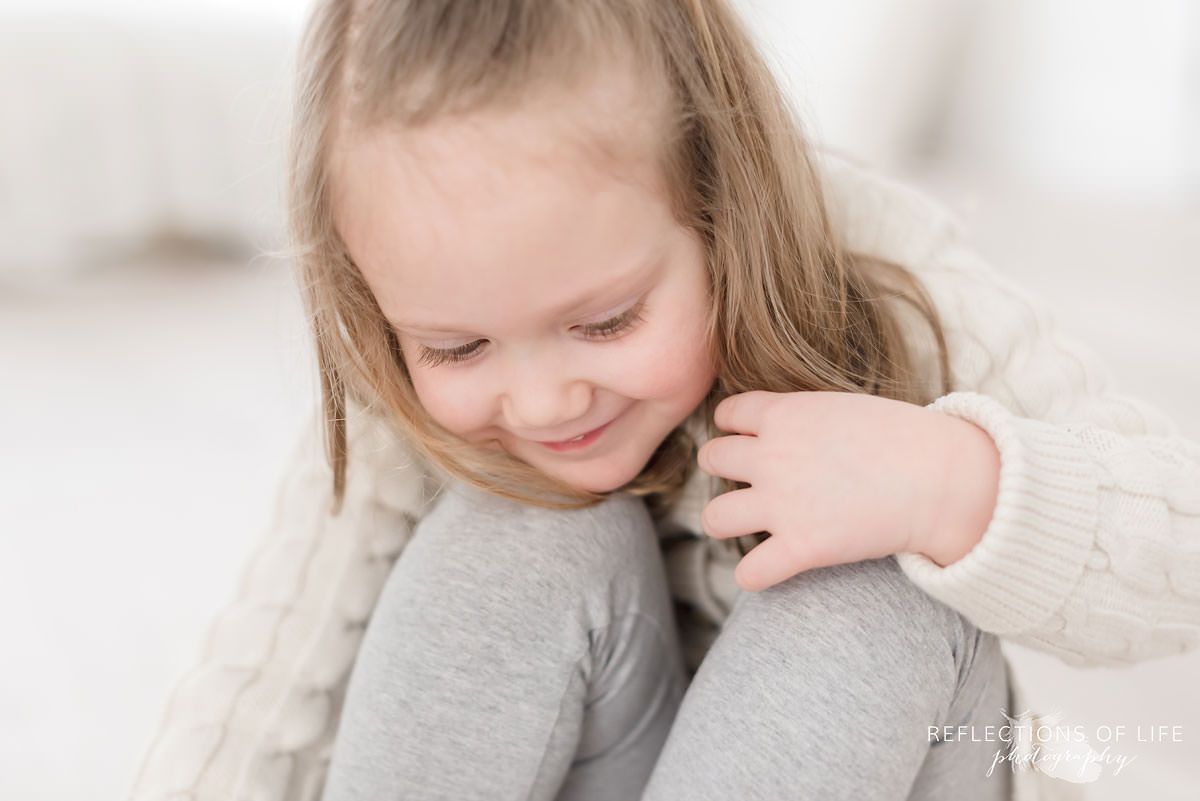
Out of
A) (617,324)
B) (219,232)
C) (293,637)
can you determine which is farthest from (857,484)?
(219,232)

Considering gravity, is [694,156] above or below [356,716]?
above

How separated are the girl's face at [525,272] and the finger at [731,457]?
34 millimetres

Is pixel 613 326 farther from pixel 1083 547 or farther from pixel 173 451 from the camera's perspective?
pixel 173 451

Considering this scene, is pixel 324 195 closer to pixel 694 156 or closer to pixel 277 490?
pixel 694 156

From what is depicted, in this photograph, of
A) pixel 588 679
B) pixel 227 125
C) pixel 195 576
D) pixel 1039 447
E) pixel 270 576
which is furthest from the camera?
pixel 227 125

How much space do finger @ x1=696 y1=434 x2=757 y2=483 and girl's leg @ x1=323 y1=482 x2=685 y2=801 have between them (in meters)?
0.09

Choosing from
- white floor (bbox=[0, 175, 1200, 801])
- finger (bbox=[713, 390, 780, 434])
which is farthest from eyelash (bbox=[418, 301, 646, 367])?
white floor (bbox=[0, 175, 1200, 801])

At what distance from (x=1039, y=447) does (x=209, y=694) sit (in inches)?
22.5

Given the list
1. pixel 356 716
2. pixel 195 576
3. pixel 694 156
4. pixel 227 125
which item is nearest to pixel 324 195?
pixel 694 156

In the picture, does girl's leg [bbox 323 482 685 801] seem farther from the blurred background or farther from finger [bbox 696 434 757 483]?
the blurred background

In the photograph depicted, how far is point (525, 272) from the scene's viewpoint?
53 cm

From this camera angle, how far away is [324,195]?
0.58 m

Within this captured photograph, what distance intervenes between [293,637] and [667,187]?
444 millimetres

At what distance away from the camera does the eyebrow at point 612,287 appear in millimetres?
544
